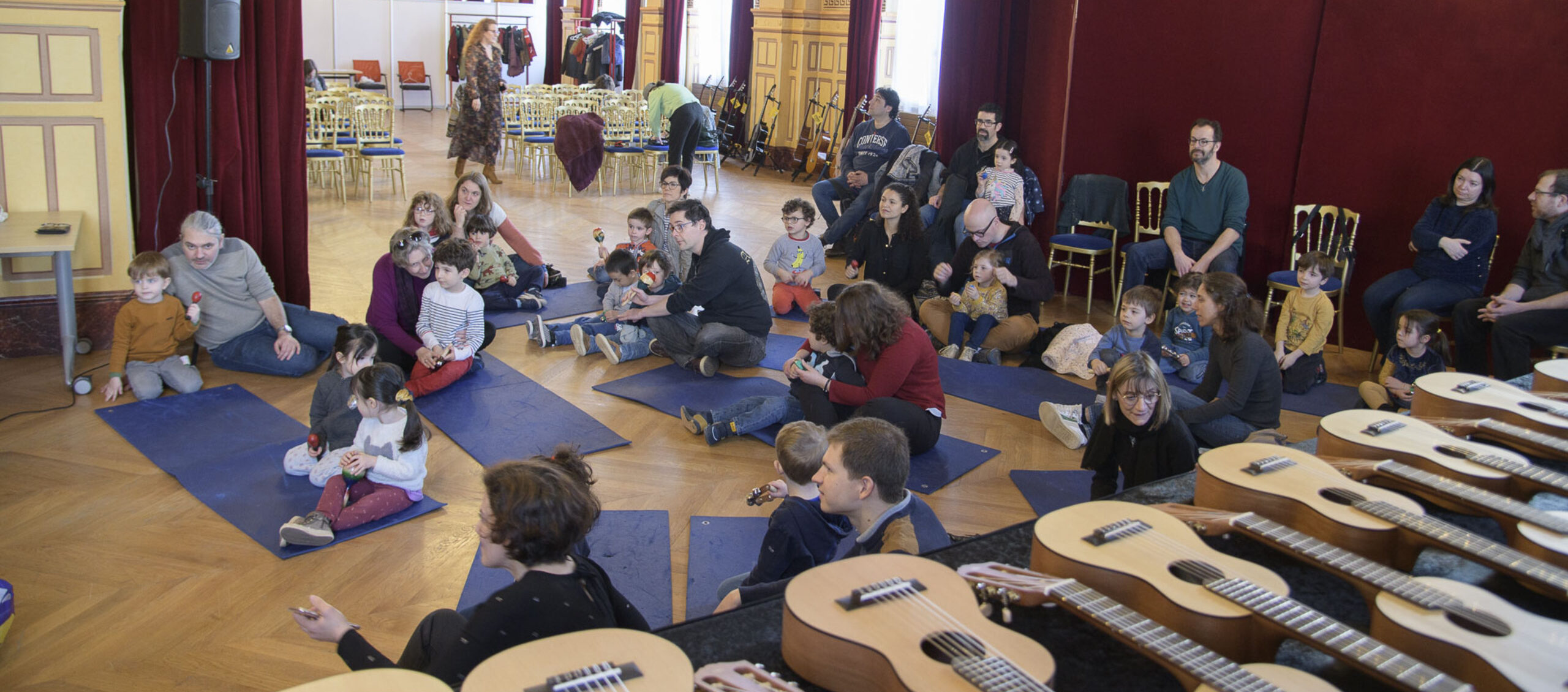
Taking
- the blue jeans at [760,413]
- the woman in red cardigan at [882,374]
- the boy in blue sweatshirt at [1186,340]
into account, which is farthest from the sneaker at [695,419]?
the boy in blue sweatshirt at [1186,340]

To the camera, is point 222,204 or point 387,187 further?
point 387,187

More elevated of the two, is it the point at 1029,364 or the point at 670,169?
the point at 670,169

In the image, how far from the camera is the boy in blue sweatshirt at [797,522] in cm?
255

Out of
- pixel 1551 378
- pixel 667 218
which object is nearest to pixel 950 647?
pixel 1551 378

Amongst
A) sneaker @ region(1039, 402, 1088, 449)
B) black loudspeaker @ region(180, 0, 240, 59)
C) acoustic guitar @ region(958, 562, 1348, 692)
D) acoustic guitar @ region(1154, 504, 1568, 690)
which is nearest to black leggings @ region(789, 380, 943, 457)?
sneaker @ region(1039, 402, 1088, 449)

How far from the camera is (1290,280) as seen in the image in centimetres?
557

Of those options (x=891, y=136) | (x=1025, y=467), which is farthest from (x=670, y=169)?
(x=1025, y=467)

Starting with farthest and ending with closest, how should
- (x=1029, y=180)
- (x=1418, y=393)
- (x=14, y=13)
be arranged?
(x=1029, y=180)
(x=14, y=13)
(x=1418, y=393)

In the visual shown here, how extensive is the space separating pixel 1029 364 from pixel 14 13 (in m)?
5.02

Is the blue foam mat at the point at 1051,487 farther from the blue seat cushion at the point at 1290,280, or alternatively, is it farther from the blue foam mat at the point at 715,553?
the blue seat cushion at the point at 1290,280

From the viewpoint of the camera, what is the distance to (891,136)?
7598 millimetres

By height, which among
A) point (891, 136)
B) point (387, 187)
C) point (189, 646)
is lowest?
point (189, 646)

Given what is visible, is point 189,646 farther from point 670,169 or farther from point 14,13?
point 670,169

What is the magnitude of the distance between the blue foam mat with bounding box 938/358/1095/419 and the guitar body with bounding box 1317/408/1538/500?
103 inches
